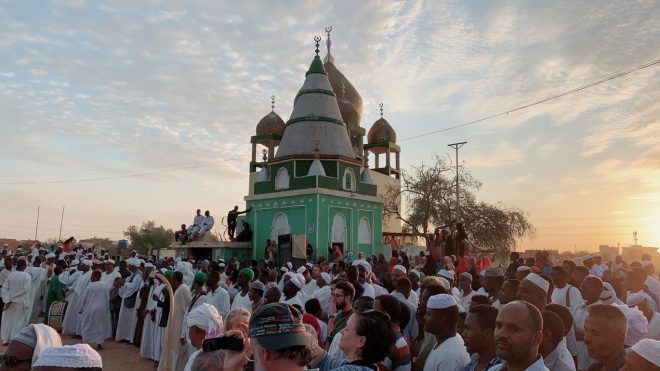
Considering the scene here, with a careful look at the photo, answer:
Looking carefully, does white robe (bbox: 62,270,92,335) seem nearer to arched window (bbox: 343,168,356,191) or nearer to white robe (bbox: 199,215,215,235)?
white robe (bbox: 199,215,215,235)

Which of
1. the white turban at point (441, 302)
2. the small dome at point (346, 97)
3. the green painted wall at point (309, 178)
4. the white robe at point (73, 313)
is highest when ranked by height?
the small dome at point (346, 97)

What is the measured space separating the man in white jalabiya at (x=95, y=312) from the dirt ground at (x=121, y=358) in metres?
0.39

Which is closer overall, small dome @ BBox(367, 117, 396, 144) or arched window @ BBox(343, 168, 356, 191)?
arched window @ BBox(343, 168, 356, 191)

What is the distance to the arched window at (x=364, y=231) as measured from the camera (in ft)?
84.6

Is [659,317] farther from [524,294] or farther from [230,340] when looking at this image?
[230,340]

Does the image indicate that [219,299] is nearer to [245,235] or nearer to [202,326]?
[202,326]

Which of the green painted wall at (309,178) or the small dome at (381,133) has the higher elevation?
the small dome at (381,133)

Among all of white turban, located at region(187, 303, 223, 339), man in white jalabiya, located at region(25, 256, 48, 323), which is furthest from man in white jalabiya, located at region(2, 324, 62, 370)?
man in white jalabiya, located at region(25, 256, 48, 323)

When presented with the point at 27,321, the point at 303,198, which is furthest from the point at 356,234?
the point at 27,321

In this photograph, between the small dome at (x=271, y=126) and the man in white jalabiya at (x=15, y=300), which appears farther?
the small dome at (x=271, y=126)

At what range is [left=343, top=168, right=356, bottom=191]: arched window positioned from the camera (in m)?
25.9

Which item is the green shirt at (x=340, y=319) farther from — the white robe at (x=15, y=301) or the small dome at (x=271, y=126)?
the small dome at (x=271, y=126)

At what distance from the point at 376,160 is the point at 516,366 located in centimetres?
3877

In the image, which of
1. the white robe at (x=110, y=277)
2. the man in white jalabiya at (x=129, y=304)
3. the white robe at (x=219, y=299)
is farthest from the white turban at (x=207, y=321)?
the white robe at (x=110, y=277)
